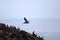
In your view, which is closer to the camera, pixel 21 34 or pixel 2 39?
pixel 2 39

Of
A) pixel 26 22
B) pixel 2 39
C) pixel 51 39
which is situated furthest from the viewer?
pixel 26 22

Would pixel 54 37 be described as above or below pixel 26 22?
below

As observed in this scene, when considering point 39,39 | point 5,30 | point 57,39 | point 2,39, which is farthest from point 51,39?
point 2,39

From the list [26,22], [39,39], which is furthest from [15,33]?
[26,22]

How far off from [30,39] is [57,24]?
6332 millimetres

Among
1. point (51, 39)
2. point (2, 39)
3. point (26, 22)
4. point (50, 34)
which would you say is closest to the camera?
point (2, 39)

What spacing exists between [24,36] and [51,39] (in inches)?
109

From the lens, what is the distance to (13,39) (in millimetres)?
6195

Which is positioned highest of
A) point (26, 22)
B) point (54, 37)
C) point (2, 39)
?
point (26, 22)

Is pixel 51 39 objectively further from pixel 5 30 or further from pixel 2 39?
pixel 2 39

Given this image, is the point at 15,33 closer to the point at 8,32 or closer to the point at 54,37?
the point at 8,32

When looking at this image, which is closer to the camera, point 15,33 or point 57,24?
point 15,33

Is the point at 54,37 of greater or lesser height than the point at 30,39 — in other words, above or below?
above

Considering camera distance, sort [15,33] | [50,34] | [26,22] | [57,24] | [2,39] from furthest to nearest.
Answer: [57,24] → [26,22] → [50,34] → [15,33] → [2,39]
